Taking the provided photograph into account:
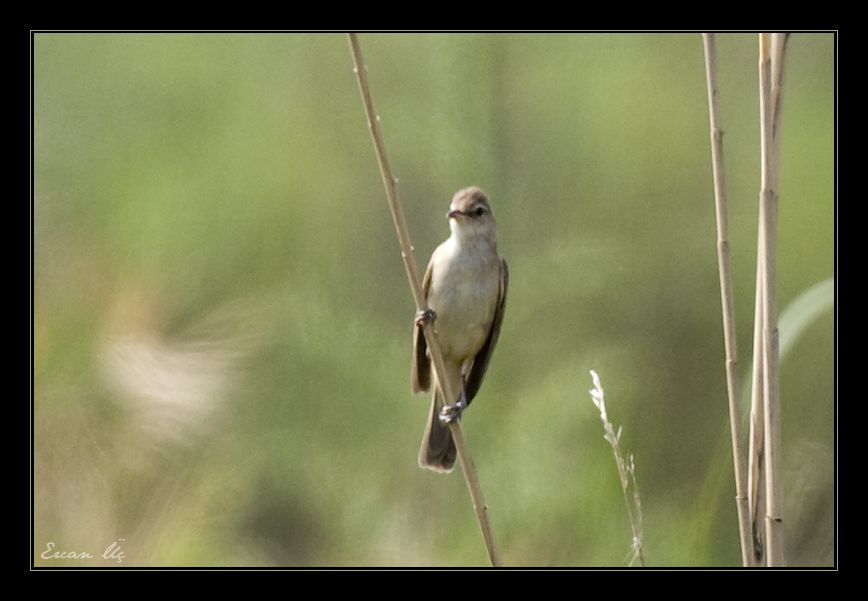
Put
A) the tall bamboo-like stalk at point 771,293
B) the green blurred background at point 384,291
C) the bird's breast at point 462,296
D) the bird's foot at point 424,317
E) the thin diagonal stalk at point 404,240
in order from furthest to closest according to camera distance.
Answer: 1. the bird's breast at point 462,296
2. the green blurred background at point 384,291
3. the bird's foot at point 424,317
4. the thin diagonal stalk at point 404,240
5. the tall bamboo-like stalk at point 771,293

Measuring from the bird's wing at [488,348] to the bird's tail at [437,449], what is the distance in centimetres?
19

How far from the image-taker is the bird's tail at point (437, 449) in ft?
13.5

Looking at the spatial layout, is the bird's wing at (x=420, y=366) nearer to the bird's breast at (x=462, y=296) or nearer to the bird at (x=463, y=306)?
the bird at (x=463, y=306)

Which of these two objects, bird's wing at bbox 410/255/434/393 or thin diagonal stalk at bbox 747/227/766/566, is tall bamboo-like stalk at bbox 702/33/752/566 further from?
bird's wing at bbox 410/255/434/393

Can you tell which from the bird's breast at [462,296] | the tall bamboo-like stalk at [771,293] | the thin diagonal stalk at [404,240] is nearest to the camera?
the tall bamboo-like stalk at [771,293]

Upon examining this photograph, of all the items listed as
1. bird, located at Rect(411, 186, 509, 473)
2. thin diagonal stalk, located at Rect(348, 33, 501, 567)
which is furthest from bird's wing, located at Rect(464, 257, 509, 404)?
thin diagonal stalk, located at Rect(348, 33, 501, 567)

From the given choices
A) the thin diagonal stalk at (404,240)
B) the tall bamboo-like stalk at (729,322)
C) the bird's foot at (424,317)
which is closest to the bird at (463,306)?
the bird's foot at (424,317)

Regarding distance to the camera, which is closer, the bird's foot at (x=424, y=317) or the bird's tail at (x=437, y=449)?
the bird's foot at (x=424, y=317)

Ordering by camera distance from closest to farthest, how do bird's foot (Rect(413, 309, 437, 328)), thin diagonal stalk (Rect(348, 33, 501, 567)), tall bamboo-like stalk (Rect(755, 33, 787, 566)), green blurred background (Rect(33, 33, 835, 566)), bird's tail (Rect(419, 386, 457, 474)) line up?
tall bamboo-like stalk (Rect(755, 33, 787, 566)), thin diagonal stalk (Rect(348, 33, 501, 567)), bird's foot (Rect(413, 309, 437, 328)), green blurred background (Rect(33, 33, 835, 566)), bird's tail (Rect(419, 386, 457, 474))

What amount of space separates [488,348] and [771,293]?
2085 millimetres

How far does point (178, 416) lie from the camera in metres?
3.87

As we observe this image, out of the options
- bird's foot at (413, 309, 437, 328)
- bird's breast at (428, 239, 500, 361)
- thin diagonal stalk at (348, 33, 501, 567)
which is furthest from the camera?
bird's breast at (428, 239, 500, 361)

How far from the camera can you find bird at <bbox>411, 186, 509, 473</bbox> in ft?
13.7

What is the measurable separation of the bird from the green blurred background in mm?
123
